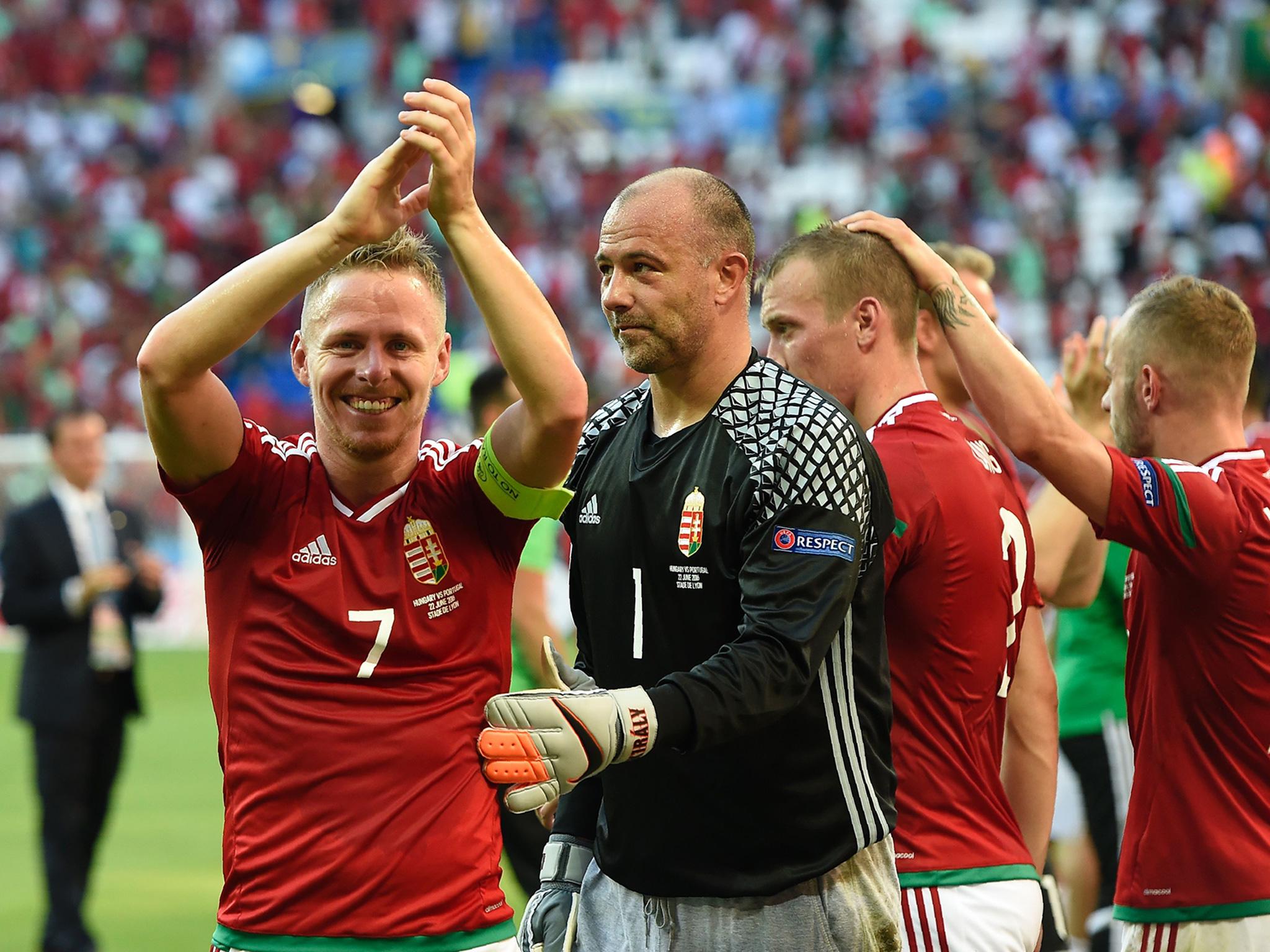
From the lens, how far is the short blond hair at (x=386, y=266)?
3189mm

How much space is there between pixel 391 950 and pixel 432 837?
0.71 ft

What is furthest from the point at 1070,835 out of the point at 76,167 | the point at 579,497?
the point at 76,167

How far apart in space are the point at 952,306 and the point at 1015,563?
0.64 m

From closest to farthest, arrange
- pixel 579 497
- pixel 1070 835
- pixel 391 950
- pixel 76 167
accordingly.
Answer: pixel 391 950 → pixel 579 497 → pixel 1070 835 → pixel 76 167

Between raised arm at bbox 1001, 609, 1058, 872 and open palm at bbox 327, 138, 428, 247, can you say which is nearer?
open palm at bbox 327, 138, 428, 247

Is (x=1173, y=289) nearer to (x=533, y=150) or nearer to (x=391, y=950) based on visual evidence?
(x=391, y=950)

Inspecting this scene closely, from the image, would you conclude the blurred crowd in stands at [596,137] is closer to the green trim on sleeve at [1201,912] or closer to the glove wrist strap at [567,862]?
the green trim on sleeve at [1201,912]

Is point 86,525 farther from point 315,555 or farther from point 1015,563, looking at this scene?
point 1015,563

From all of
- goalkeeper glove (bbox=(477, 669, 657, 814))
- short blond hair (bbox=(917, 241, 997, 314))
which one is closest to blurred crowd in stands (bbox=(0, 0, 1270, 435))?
short blond hair (bbox=(917, 241, 997, 314))

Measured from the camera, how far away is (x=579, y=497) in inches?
139

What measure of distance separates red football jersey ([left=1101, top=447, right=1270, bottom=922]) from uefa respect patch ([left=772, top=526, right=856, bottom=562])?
0.91 m

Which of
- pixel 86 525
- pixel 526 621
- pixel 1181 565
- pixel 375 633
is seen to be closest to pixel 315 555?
pixel 375 633

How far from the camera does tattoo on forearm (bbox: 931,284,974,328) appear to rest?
3.80 metres

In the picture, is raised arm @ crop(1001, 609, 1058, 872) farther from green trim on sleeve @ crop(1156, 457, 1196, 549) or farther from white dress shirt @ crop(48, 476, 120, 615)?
white dress shirt @ crop(48, 476, 120, 615)
